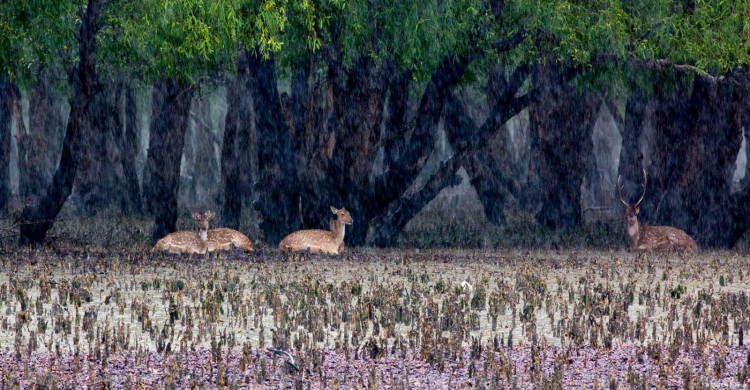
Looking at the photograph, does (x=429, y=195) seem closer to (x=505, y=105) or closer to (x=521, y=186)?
(x=505, y=105)

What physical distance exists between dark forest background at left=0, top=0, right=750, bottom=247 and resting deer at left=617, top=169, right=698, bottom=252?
1860 mm

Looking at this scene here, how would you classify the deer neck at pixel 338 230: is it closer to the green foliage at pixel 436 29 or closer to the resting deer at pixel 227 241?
the resting deer at pixel 227 241

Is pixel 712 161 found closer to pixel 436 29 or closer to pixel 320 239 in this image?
pixel 436 29

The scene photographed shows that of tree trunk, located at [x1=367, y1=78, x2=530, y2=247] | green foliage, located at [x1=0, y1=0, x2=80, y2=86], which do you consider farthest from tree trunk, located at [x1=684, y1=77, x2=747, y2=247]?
green foliage, located at [x1=0, y1=0, x2=80, y2=86]

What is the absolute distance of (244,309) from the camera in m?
11.9

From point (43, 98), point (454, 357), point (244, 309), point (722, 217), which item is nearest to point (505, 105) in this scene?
point (722, 217)

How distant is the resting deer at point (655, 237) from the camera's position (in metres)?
21.4

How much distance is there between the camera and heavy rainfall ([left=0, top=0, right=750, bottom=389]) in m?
9.84

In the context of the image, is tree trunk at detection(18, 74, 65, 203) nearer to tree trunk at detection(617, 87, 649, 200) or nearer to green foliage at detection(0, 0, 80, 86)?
green foliage at detection(0, 0, 80, 86)

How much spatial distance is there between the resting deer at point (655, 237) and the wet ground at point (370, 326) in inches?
153

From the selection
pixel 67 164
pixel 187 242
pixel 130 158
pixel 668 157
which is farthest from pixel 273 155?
pixel 130 158

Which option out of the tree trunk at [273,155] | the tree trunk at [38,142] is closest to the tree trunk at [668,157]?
the tree trunk at [273,155]

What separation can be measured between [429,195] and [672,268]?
6031 mm

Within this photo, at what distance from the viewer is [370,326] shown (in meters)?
11.5
